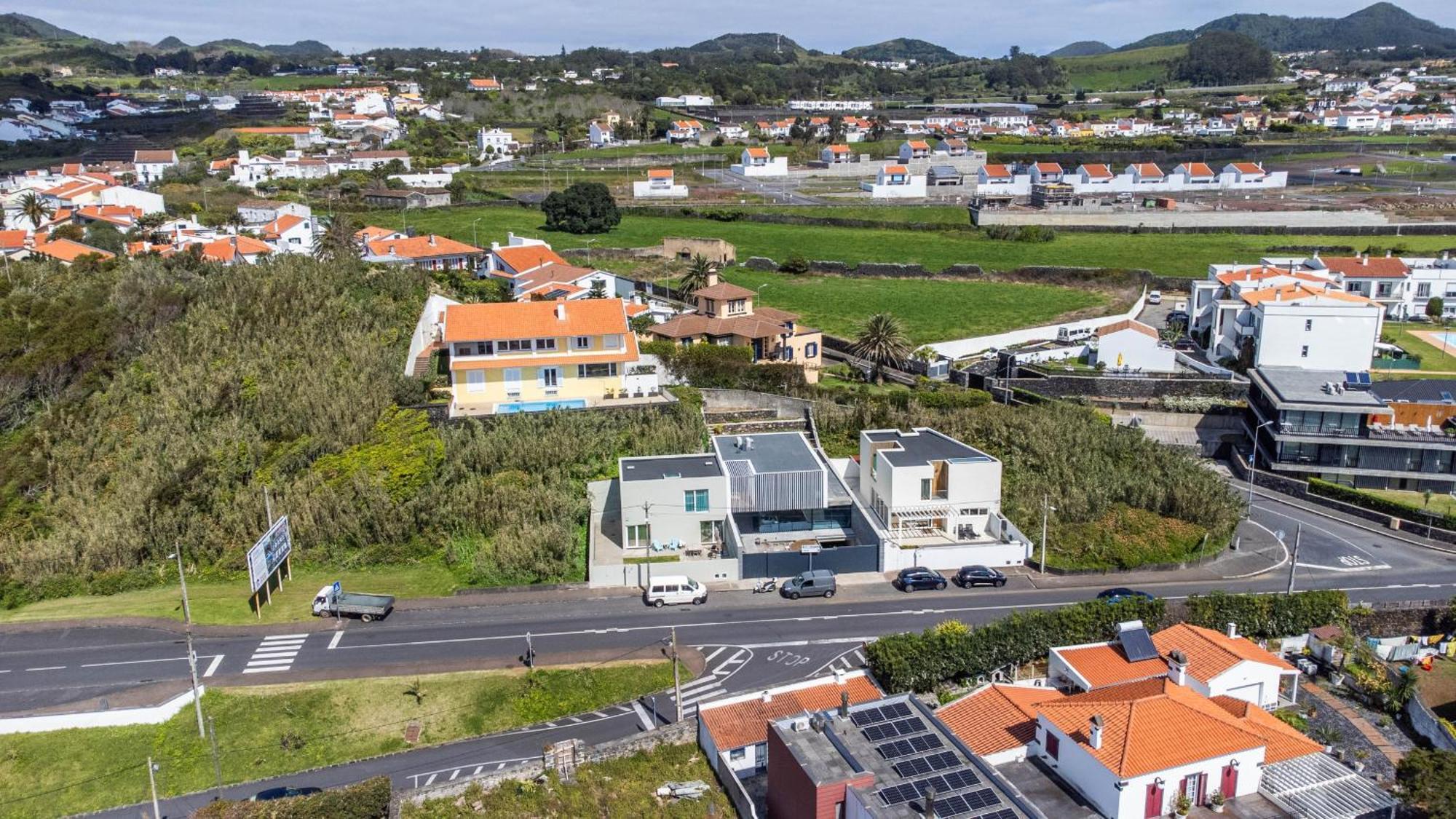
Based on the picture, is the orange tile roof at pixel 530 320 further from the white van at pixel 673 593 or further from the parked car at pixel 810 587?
the parked car at pixel 810 587

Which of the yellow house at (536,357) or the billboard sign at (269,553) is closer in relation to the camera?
the billboard sign at (269,553)

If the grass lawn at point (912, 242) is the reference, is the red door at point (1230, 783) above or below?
below

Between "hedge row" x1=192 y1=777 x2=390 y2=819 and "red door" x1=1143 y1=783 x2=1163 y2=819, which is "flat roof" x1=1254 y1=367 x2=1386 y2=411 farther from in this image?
"hedge row" x1=192 y1=777 x2=390 y2=819

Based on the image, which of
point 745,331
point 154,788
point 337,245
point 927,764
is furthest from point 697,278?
point 927,764

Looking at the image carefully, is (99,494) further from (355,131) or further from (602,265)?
(355,131)

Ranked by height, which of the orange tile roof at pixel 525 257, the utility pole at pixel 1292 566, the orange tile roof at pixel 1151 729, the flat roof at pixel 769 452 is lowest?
the utility pole at pixel 1292 566

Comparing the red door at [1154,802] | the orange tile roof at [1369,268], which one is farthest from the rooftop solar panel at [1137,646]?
the orange tile roof at [1369,268]

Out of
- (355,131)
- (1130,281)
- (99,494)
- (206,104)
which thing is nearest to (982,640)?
(99,494)
